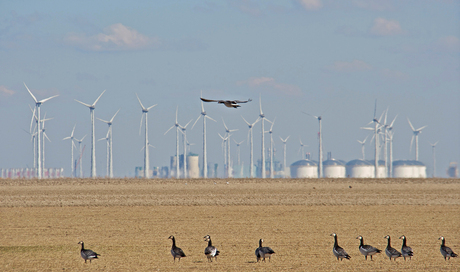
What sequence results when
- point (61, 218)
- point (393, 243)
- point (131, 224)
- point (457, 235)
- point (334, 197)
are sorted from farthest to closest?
point (334, 197) < point (61, 218) < point (131, 224) < point (457, 235) < point (393, 243)

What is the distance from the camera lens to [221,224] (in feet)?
130

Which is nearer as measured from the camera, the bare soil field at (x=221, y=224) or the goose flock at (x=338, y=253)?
the goose flock at (x=338, y=253)

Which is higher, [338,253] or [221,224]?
[338,253]

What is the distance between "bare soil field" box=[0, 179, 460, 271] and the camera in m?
24.9

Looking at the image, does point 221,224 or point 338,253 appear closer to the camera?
point 338,253

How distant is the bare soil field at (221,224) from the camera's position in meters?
24.9

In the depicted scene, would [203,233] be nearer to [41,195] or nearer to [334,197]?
[334,197]

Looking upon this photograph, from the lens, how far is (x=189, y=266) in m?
23.9

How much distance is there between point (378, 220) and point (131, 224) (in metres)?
17.3

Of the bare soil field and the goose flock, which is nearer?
the goose flock

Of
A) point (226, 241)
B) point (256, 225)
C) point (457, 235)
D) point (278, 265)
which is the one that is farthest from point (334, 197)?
point (278, 265)

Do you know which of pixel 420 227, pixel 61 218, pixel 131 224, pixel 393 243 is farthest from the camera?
pixel 61 218

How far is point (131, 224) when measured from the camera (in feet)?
133

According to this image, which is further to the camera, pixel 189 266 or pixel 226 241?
pixel 226 241
